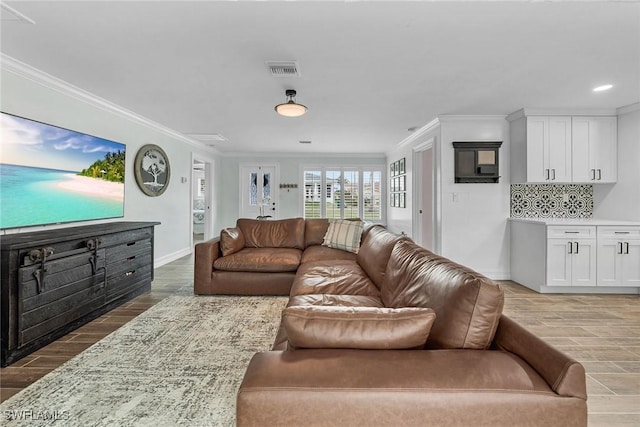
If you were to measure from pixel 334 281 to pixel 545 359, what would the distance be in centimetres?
165

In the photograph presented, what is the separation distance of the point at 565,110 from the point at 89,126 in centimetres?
585

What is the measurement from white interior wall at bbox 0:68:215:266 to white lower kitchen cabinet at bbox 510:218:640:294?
5.34m

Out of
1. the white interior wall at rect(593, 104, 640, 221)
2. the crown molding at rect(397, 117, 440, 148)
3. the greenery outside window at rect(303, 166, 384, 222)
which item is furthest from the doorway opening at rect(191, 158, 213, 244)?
the white interior wall at rect(593, 104, 640, 221)

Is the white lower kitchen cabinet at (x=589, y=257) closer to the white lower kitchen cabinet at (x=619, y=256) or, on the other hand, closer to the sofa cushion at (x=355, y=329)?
the white lower kitchen cabinet at (x=619, y=256)

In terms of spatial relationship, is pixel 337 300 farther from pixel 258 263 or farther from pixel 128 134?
pixel 128 134

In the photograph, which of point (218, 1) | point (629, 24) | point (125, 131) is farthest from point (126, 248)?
point (629, 24)

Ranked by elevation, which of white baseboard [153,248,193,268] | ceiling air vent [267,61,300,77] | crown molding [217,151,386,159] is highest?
crown molding [217,151,386,159]

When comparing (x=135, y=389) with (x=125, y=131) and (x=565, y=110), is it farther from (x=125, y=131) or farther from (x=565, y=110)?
(x=565, y=110)

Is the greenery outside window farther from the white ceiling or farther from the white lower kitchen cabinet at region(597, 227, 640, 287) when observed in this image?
the white lower kitchen cabinet at region(597, 227, 640, 287)

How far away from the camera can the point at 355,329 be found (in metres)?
1.02

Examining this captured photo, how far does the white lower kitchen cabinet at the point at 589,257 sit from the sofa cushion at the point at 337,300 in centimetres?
283

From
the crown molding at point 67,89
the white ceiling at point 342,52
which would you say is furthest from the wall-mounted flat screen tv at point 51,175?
the white ceiling at point 342,52

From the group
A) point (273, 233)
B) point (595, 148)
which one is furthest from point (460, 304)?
point (595, 148)

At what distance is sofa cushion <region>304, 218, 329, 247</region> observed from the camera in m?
4.31
